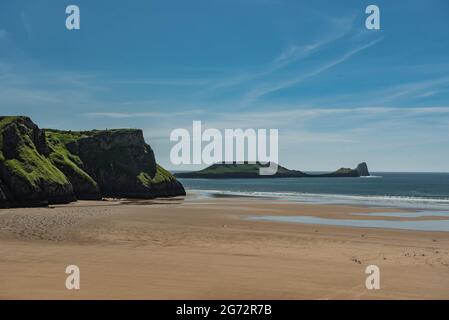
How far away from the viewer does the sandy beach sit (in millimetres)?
15538

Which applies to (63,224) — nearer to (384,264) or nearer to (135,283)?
(135,283)

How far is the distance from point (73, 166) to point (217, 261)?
62332mm

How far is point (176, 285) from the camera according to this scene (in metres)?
16.2

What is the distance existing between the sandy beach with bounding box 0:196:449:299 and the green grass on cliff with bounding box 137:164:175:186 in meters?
51.9

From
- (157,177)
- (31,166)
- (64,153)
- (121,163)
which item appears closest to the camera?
(31,166)

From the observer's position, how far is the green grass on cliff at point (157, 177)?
88562 mm

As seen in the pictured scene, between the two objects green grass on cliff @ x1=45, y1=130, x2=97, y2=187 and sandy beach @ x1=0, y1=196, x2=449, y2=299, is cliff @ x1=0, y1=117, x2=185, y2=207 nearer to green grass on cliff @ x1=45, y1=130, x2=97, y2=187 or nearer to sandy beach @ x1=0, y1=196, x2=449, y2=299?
green grass on cliff @ x1=45, y1=130, x2=97, y2=187

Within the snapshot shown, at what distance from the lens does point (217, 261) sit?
2089 centimetres

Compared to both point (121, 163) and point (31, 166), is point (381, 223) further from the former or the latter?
point (121, 163)

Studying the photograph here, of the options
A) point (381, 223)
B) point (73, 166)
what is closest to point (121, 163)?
point (73, 166)

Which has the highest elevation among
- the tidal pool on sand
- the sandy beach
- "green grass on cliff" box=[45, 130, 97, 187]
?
"green grass on cliff" box=[45, 130, 97, 187]

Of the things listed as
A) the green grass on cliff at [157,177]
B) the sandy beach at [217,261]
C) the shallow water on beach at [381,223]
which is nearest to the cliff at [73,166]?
the green grass on cliff at [157,177]

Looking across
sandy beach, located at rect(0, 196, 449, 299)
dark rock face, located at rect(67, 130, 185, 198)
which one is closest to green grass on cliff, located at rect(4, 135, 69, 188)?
dark rock face, located at rect(67, 130, 185, 198)
